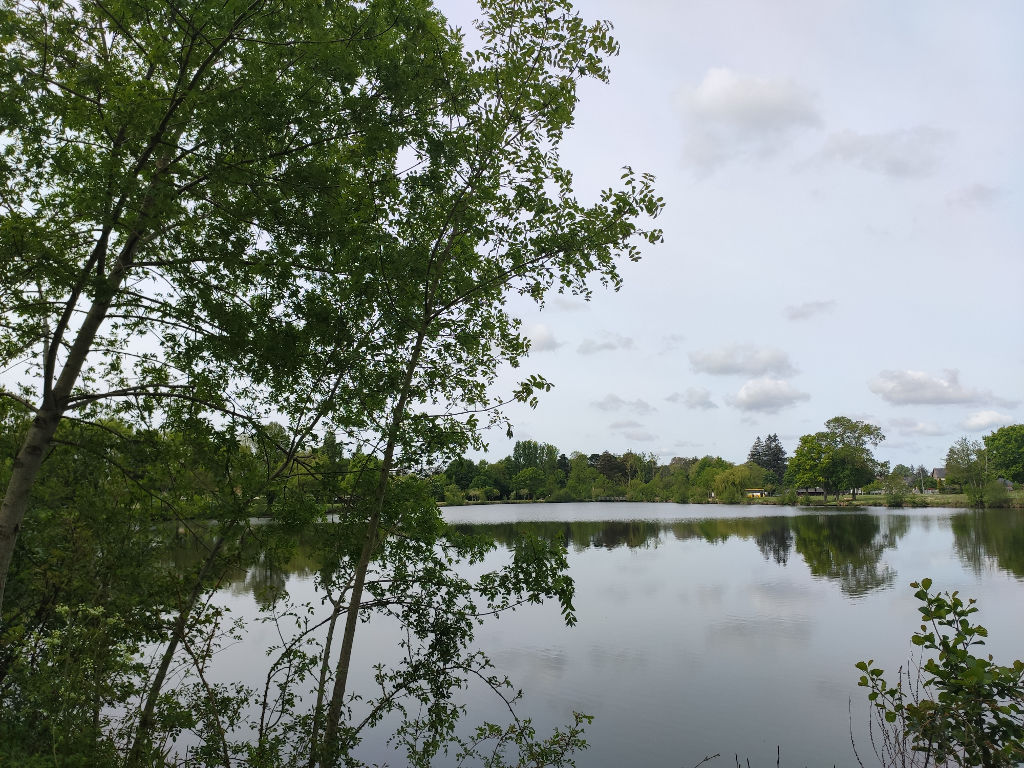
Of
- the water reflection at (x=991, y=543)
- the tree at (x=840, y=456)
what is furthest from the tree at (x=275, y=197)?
the tree at (x=840, y=456)

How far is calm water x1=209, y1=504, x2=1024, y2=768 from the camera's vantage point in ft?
32.1

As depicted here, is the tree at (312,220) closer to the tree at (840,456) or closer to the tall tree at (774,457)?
the tree at (840,456)

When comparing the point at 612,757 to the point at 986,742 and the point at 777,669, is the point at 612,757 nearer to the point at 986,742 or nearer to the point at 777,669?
the point at 777,669

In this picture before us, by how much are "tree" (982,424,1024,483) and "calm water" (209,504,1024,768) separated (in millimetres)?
64013

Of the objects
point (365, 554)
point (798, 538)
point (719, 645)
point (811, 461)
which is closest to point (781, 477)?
point (811, 461)

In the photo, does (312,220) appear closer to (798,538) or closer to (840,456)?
(798,538)

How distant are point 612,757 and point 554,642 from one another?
5.53 metres

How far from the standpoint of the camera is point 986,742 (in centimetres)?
352

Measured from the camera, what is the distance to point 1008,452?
78.8 m

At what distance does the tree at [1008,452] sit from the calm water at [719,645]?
64013 millimetres

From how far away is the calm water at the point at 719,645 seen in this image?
385 inches

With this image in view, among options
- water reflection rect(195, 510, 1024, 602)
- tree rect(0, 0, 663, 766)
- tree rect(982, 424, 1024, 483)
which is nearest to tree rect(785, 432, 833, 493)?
tree rect(982, 424, 1024, 483)

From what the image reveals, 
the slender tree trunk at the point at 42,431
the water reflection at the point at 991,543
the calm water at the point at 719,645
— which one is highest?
the slender tree trunk at the point at 42,431

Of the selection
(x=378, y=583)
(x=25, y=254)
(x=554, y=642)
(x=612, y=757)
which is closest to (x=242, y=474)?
(x=378, y=583)
